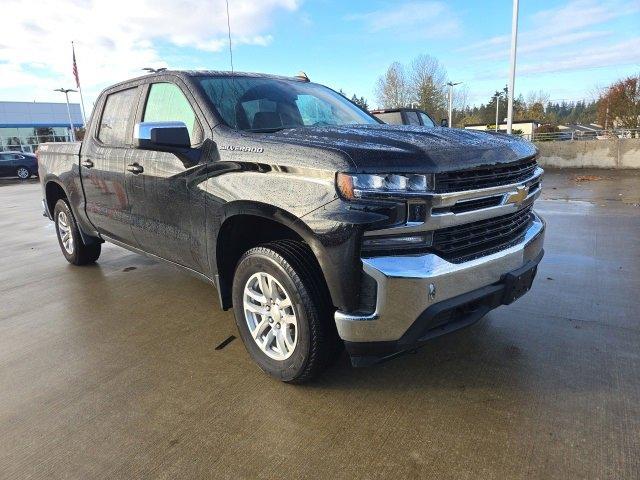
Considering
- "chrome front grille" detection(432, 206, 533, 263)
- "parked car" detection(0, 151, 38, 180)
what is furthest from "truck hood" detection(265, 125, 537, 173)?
"parked car" detection(0, 151, 38, 180)

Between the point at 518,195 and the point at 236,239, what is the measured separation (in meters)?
1.74

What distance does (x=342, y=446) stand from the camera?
2.31 meters

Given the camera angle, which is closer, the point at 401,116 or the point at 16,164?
the point at 401,116

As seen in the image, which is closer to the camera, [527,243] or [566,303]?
[527,243]

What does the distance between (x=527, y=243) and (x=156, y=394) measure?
2.38 m

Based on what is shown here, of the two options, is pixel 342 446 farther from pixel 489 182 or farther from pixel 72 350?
pixel 72 350

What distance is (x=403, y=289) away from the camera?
2.26 m

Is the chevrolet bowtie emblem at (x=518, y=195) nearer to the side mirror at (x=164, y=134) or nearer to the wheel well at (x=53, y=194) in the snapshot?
the side mirror at (x=164, y=134)

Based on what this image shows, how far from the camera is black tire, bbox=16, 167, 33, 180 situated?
82.1 feet

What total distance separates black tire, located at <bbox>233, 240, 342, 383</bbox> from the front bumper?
0.57 ft

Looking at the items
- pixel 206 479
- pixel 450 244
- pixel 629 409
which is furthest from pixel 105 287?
pixel 629 409

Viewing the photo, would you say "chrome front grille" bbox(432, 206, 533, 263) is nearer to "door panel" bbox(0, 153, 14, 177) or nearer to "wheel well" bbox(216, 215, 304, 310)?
"wheel well" bbox(216, 215, 304, 310)

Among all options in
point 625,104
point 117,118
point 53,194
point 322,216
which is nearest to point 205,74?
point 117,118

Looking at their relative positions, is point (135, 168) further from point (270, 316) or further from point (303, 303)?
point (303, 303)
